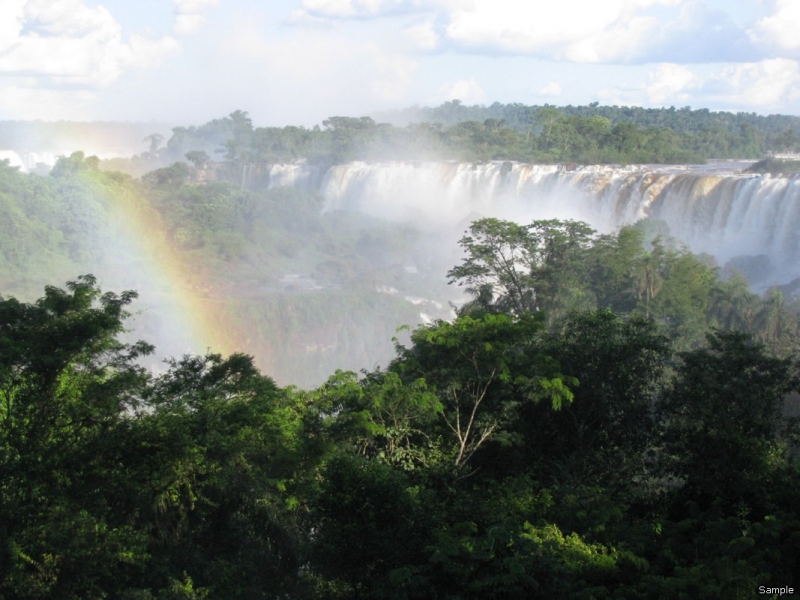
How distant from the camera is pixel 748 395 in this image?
848 cm

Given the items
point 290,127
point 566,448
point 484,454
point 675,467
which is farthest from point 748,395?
point 290,127

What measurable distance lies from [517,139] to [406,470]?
146 ft

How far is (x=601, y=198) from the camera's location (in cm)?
3195

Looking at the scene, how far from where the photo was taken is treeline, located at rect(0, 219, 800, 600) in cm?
586

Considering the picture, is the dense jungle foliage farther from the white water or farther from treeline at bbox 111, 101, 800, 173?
treeline at bbox 111, 101, 800, 173

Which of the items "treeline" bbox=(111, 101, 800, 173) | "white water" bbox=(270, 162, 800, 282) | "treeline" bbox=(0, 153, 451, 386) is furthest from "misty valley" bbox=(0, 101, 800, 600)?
"treeline" bbox=(111, 101, 800, 173)

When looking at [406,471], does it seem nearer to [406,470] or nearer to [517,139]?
[406,470]

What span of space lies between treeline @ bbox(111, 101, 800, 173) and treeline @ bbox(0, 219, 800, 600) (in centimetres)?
3376

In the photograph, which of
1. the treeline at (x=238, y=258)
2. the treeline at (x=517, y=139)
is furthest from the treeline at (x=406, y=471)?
the treeline at (x=517, y=139)

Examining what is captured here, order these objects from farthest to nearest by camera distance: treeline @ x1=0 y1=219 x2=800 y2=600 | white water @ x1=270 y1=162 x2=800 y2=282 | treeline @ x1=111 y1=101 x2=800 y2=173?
treeline @ x1=111 y1=101 x2=800 y2=173, white water @ x1=270 y1=162 x2=800 y2=282, treeline @ x1=0 y1=219 x2=800 y2=600

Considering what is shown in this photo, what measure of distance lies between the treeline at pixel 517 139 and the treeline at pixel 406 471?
33.8 metres

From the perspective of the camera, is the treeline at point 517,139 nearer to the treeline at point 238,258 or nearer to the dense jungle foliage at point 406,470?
the treeline at point 238,258

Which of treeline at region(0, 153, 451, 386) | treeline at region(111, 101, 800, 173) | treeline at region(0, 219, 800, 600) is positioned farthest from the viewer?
treeline at region(111, 101, 800, 173)

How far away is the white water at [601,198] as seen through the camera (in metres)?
25.7
